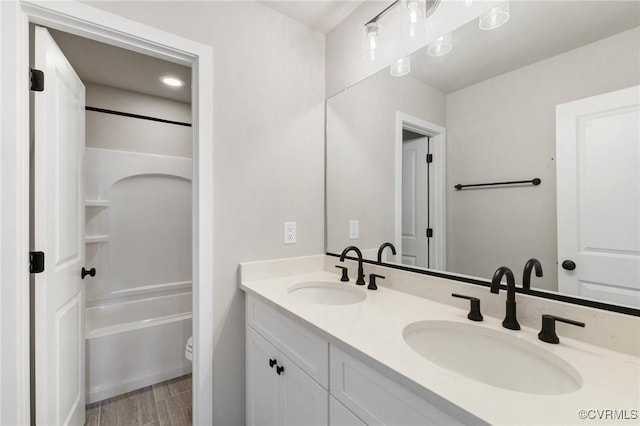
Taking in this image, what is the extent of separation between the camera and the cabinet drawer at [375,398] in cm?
60

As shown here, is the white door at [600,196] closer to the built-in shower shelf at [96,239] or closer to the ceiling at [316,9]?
the ceiling at [316,9]

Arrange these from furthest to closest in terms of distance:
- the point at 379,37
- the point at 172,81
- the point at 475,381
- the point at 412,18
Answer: the point at 172,81
the point at 379,37
the point at 412,18
the point at 475,381

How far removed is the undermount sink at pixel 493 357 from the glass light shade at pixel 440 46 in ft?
3.54

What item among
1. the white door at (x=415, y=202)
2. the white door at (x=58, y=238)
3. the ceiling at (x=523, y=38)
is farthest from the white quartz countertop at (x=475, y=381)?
the white door at (x=58, y=238)

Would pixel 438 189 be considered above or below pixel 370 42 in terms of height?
below

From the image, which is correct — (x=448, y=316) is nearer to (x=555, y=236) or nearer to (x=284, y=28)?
(x=555, y=236)

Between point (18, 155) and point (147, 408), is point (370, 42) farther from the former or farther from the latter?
point (147, 408)

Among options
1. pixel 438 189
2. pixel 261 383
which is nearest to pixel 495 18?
pixel 438 189

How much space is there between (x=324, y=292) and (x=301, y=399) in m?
0.56

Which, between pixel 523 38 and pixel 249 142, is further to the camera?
pixel 249 142

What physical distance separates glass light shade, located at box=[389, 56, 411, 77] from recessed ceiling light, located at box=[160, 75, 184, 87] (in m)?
1.82

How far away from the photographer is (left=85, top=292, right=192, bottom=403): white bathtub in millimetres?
1918

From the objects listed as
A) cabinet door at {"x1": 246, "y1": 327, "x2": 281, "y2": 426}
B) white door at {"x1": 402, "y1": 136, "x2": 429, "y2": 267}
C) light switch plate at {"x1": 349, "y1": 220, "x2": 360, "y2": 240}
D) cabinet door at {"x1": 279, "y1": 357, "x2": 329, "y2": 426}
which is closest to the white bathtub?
cabinet door at {"x1": 246, "y1": 327, "x2": 281, "y2": 426}

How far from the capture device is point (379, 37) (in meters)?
1.43
